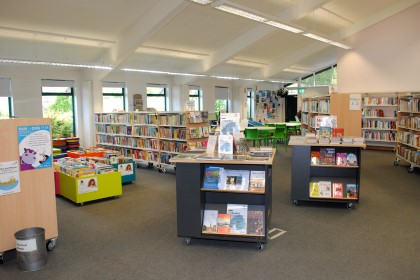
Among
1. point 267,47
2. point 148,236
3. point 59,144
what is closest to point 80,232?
point 148,236

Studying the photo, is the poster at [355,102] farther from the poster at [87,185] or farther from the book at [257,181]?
the poster at [87,185]

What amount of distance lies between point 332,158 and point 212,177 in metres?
2.49

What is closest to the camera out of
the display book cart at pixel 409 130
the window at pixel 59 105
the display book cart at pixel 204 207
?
the display book cart at pixel 204 207

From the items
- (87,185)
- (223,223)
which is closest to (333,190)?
(223,223)

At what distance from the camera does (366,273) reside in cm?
350

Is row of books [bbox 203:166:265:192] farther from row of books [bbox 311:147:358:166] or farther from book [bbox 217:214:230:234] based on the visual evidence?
row of books [bbox 311:147:358:166]

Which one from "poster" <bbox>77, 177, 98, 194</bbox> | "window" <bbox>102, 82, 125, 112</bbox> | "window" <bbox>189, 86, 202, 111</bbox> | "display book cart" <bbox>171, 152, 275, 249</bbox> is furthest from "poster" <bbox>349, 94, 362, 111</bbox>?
"window" <bbox>102, 82, 125, 112</bbox>

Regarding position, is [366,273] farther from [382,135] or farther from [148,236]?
[382,135]

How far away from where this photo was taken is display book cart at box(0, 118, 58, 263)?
3852 mm

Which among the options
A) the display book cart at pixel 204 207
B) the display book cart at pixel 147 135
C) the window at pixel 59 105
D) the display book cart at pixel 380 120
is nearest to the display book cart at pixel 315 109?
the display book cart at pixel 380 120

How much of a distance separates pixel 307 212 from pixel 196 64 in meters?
10.4

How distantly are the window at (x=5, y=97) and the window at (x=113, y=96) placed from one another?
11.5ft

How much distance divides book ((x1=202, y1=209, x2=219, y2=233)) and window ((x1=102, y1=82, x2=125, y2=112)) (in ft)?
34.7

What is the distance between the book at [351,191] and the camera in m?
5.62
